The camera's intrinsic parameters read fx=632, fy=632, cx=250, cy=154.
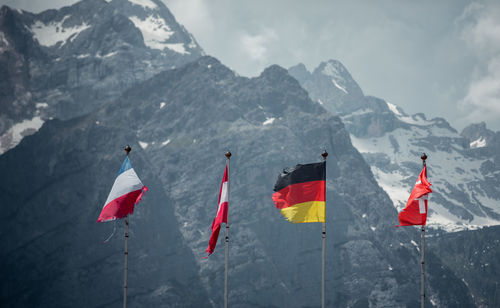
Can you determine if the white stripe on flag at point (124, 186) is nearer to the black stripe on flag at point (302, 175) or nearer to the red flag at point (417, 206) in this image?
the black stripe on flag at point (302, 175)

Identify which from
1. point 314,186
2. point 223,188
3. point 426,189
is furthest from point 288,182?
point 426,189

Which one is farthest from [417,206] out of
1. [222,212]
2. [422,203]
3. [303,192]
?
[222,212]

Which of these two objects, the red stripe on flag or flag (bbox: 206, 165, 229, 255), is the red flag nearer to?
flag (bbox: 206, 165, 229, 255)

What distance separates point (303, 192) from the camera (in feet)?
196

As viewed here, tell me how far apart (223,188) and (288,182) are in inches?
247

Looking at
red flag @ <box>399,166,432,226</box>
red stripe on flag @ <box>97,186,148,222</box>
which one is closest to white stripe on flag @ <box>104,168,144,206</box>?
red stripe on flag @ <box>97,186,148,222</box>

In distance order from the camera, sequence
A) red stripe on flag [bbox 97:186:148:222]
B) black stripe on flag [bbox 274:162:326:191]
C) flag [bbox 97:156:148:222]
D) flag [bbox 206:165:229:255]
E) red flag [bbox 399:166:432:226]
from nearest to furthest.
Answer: red flag [bbox 399:166:432:226], black stripe on flag [bbox 274:162:326:191], flag [bbox 206:165:229:255], red stripe on flag [bbox 97:186:148:222], flag [bbox 97:156:148:222]

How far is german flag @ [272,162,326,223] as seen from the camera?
2334 inches

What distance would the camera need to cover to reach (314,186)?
59.3m

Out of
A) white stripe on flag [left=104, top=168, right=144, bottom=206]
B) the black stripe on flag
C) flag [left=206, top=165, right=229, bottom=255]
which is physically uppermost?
the black stripe on flag

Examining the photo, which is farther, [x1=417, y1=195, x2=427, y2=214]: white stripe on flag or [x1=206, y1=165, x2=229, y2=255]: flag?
[x1=206, y1=165, x2=229, y2=255]: flag

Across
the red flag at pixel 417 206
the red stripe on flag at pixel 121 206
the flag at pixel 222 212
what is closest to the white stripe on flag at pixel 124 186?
the red stripe on flag at pixel 121 206

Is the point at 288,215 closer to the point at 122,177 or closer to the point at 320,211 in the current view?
the point at 320,211

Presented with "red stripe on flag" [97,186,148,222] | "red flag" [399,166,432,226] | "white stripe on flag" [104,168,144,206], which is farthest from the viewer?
"white stripe on flag" [104,168,144,206]
